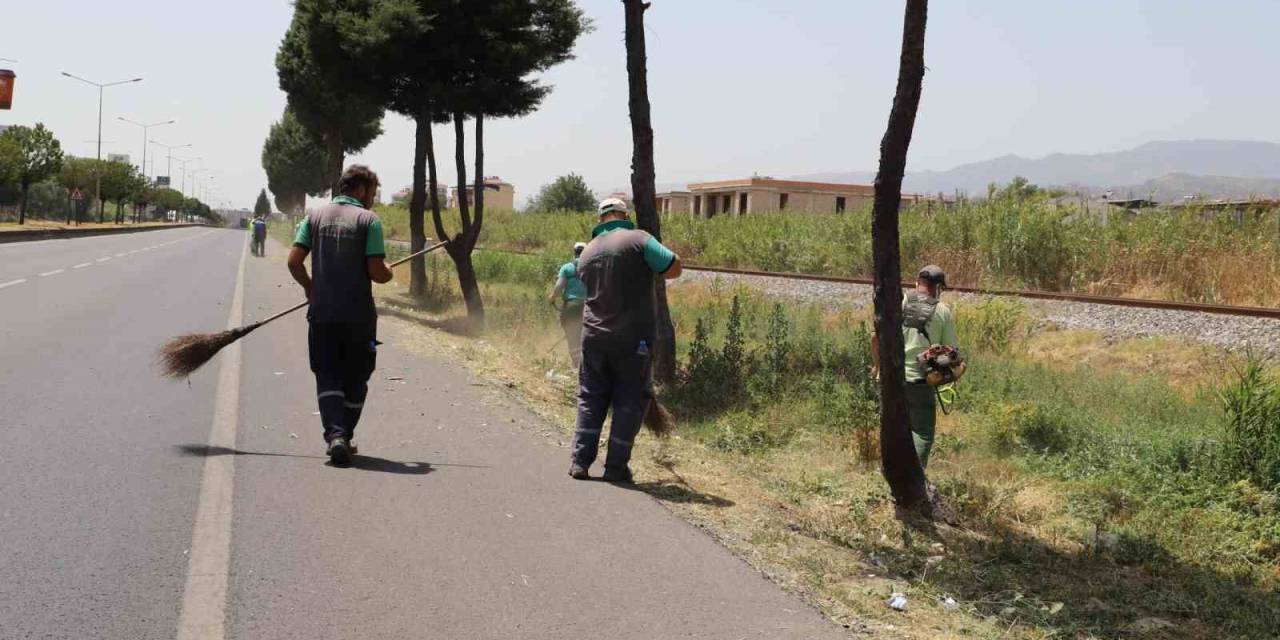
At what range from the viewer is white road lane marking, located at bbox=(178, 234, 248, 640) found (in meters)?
4.17

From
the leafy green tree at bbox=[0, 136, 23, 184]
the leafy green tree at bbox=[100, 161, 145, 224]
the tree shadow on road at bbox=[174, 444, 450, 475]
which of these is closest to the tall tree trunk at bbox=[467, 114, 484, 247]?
the tree shadow on road at bbox=[174, 444, 450, 475]

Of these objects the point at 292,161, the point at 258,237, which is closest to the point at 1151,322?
the point at 258,237

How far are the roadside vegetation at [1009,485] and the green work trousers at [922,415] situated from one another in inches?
13.7

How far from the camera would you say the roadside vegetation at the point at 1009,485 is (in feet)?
17.4

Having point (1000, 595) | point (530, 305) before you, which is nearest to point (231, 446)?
point (1000, 595)

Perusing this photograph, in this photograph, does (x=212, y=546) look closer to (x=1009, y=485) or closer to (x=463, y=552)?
(x=463, y=552)

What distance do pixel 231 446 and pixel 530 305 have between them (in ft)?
37.0

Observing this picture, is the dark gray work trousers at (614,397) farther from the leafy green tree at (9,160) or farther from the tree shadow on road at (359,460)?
the leafy green tree at (9,160)

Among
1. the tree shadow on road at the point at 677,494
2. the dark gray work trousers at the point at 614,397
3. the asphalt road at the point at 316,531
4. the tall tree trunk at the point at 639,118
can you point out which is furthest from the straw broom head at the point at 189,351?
the tall tree trunk at the point at 639,118

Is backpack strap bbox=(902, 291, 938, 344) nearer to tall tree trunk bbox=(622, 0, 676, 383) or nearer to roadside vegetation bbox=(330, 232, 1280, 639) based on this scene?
roadside vegetation bbox=(330, 232, 1280, 639)

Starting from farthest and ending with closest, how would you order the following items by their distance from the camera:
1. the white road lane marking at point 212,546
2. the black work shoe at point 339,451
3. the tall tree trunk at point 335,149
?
the tall tree trunk at point 335,149, the black work shoe at point 339,451, the white road lane marking at point 212,546

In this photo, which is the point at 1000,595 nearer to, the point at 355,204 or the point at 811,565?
the point at 811,565

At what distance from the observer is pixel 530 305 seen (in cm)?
1858

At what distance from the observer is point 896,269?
6.75 metres
